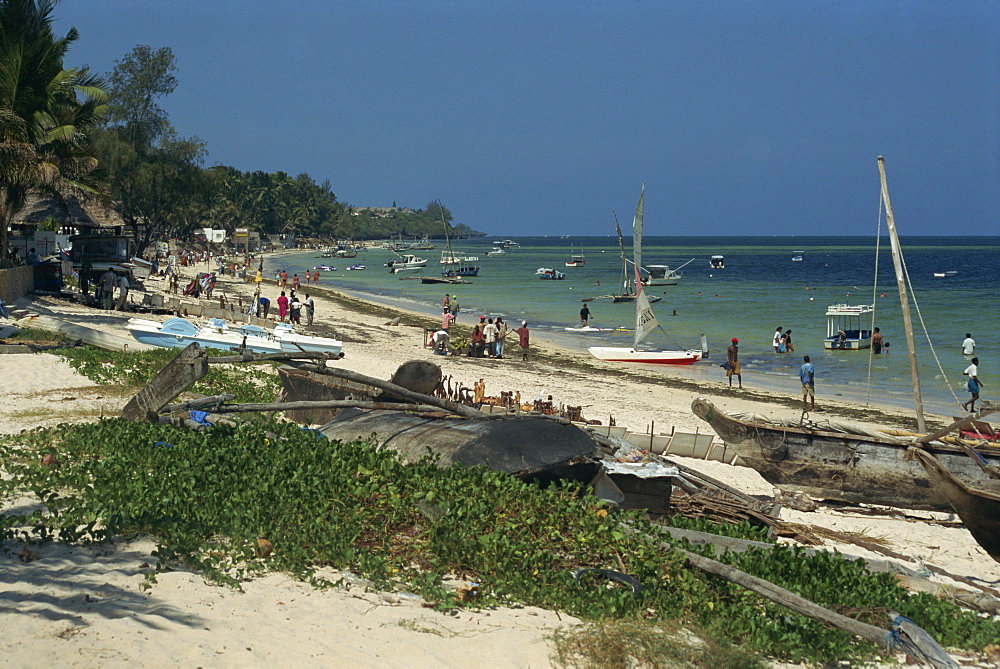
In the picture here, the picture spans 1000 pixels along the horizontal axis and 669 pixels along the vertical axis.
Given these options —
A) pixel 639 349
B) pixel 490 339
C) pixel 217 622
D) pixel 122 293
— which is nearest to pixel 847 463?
pixel 217 622

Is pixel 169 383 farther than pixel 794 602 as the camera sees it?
Yes

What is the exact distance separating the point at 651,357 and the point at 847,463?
50.0 feet

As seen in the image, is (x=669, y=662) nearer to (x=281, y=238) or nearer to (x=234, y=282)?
(x=234, y=282)

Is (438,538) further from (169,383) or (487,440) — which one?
(169,383)

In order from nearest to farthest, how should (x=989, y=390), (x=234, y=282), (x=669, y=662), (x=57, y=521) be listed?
(x=669, y=662) → (x=57, y=521) → (x=989, y=390) → (x=234, y=282)

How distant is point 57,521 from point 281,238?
12627cm

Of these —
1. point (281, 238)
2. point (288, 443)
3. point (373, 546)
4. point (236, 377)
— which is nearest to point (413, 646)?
point (373, 546)

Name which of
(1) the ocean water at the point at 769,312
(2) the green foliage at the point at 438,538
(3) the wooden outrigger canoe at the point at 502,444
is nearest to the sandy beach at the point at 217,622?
(2) the green foliage at the point at 438,538

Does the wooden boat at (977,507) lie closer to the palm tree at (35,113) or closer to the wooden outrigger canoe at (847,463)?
the wooden outrigger canoe at (847,463)

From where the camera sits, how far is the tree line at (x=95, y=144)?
21.9m

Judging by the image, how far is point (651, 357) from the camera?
28000 millimetres

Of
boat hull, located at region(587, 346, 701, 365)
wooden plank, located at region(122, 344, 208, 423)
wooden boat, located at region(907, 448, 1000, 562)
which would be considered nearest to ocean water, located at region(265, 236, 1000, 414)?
boat hull, located at region(587, 346, 701, 365)

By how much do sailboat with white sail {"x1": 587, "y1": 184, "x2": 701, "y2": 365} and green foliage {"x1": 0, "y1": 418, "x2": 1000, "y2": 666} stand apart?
1864cm

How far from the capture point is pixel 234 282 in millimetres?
57344
